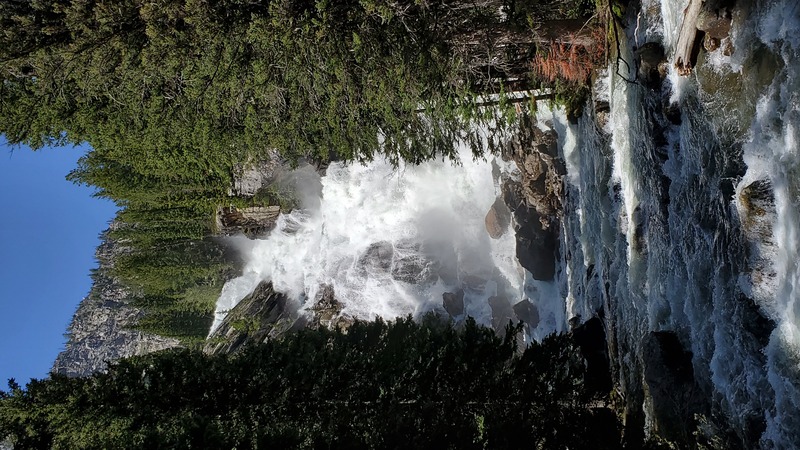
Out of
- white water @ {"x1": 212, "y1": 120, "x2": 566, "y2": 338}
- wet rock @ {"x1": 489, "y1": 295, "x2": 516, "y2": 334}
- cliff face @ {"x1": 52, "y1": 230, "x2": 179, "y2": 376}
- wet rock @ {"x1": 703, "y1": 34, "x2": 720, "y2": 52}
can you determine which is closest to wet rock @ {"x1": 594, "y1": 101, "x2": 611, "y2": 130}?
wet rock @ {"x1": 703, "y1": 34, "x2": 720, "y2": 52}

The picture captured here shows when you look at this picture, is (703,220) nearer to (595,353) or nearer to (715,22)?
(715,22)

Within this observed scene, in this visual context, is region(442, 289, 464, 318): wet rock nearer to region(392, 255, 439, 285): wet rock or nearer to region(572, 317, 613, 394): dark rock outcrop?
region(392, 255, 439, 285): wet rock

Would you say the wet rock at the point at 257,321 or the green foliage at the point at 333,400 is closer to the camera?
the green foliage at the point at 333,400

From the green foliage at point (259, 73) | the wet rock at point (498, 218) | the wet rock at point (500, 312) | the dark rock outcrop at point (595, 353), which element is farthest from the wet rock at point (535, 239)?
the dark rock outcrop at point (595, 353)

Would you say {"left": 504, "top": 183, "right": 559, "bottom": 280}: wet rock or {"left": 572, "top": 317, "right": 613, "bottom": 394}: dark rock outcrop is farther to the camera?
{"left": 504, "top": 183, "right": 559, "bottom": 280}: wet rock

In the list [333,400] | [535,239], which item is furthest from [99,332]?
[333,400]

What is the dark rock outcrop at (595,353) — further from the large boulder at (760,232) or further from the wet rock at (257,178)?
the wet rock at (257,178)
